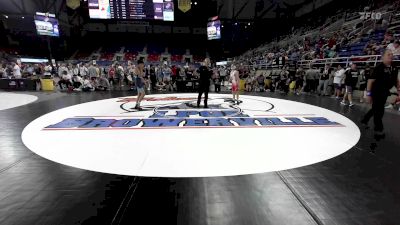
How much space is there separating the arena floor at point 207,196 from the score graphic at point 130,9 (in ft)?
45.1

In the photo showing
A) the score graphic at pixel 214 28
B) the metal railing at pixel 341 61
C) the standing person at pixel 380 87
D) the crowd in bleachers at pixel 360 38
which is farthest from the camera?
the score graphic at pixel 214 28

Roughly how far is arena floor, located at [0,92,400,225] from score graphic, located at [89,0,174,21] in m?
13.7

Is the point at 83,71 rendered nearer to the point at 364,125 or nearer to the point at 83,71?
the point at 83,71

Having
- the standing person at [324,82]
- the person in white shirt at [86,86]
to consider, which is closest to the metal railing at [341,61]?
the standing person at [324,82]

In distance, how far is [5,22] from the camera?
28031mm

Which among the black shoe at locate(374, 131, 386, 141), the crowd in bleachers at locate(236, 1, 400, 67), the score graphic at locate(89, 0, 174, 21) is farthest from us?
the score graphic at locate(89, 0, 174, 21)

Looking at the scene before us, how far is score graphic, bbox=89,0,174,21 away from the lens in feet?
48.9

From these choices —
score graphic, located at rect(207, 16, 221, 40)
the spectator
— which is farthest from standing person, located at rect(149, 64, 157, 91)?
the spectator

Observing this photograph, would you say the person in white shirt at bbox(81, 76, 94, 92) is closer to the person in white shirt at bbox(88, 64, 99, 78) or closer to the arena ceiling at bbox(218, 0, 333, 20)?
the person in white shirt at bbox(88, 64, 99, 78)

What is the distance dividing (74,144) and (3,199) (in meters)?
1.60

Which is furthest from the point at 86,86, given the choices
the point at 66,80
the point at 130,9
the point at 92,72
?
the point at 130,9

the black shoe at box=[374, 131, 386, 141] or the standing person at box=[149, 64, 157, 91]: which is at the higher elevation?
the standing person at box=[149, 64, 157, 91]

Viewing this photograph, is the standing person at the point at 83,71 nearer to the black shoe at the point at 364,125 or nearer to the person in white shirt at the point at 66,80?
the person in white shirt at the point at 66,80

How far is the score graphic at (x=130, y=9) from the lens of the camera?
14.9 meters
